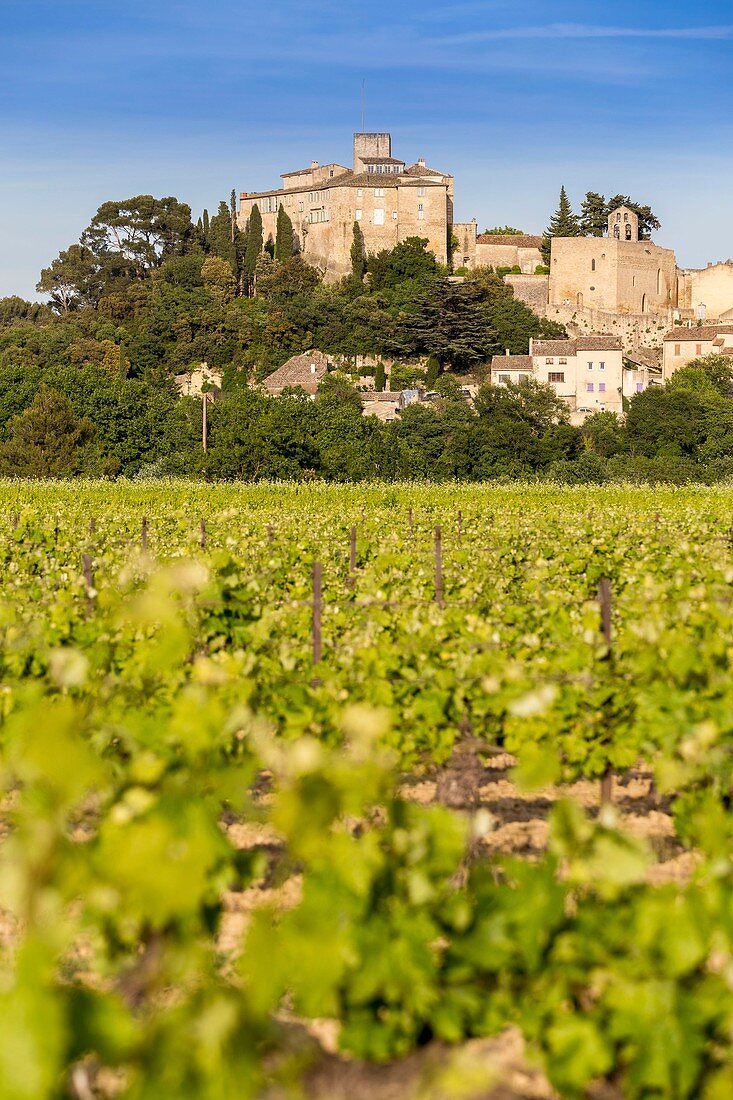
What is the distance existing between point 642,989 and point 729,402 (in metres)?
55.2

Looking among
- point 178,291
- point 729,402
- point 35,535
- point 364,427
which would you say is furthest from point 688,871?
point 178,291

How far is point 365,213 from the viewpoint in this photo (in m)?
77.0

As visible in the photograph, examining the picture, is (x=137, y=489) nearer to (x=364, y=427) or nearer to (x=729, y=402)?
(x=364, y=427)

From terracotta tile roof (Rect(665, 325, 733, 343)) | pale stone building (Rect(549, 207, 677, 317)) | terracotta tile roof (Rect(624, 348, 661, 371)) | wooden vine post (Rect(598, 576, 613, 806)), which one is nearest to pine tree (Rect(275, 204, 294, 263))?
pale stone building (Rect(549, 207, 677, 317))

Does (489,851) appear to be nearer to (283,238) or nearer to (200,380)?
(200,380)

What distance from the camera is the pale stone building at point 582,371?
6444 cm

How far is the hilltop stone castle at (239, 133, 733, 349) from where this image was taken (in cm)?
7525

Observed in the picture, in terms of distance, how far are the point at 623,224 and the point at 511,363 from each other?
21.7 m

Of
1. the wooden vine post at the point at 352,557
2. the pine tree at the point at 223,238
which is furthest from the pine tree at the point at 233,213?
the wooden vine post at the point at 352,557

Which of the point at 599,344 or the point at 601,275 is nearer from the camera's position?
the point at 599,344

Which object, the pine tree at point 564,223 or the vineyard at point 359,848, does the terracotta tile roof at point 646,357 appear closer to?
the pine tree at point 564,223

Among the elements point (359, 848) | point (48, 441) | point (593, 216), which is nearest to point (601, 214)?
point (593, 216)

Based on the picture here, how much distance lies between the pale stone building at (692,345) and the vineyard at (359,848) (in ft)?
210

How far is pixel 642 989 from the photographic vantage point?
2.74 meters
